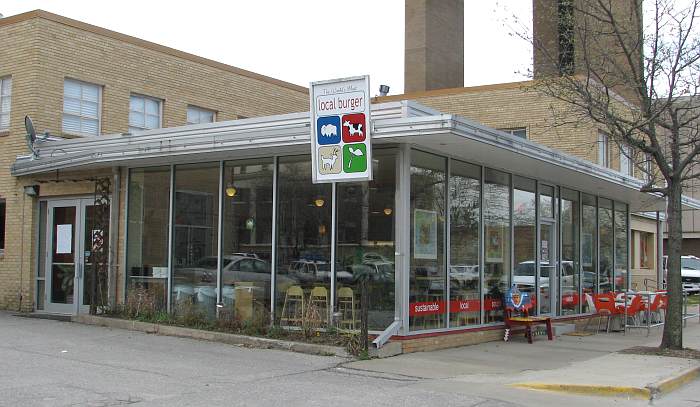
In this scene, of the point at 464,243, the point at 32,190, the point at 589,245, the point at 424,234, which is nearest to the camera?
the point at 424,234

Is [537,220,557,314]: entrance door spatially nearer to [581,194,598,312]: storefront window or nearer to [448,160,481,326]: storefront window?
[581,194,598,312]: storefront window

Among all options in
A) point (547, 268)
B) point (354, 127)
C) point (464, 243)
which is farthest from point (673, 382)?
point (547, 268)

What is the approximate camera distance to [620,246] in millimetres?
21109

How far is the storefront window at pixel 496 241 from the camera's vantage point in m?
14.5

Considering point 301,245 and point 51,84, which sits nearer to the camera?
point 301,245

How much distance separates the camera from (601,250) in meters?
19.8

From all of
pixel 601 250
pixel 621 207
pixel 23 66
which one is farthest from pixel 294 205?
pixel 621 207

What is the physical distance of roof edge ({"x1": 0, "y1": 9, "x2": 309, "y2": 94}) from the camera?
679 inches

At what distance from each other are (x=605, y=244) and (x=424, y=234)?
31.1ft

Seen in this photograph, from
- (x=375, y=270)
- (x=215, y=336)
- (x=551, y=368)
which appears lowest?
(x=551, y=368)

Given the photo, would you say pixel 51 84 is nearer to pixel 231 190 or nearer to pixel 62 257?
pixel 62 257

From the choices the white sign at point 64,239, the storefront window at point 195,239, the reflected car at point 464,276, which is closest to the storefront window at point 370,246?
the reflected car at point 464,276

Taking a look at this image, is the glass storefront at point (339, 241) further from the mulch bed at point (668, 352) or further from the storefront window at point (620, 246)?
the storefront window at point (620, 246)

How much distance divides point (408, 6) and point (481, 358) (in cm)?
2727
